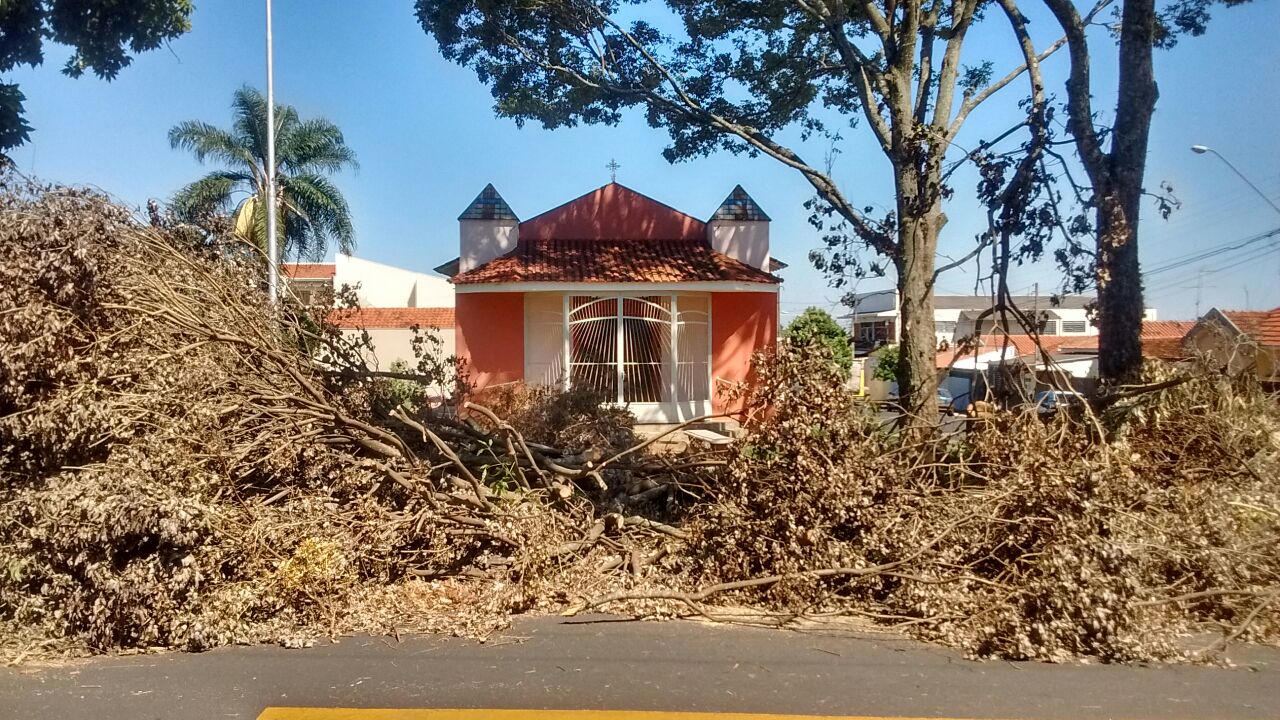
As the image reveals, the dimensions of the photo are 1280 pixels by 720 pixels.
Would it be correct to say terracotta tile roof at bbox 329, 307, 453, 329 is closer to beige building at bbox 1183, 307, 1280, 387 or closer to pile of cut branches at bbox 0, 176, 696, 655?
pile of cut branches at bbox 0, 176, 696, 655

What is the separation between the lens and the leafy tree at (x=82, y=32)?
33.2 ft

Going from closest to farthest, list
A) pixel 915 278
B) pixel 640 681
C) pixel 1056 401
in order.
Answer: pixel 640 681 → pixel 1056 401 → pixel 915 278

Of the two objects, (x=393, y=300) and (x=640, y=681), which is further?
(x=393, y=300)

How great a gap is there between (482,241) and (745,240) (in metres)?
4.63

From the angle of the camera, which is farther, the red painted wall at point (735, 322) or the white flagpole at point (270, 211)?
the red painted wall at point (735, 322)

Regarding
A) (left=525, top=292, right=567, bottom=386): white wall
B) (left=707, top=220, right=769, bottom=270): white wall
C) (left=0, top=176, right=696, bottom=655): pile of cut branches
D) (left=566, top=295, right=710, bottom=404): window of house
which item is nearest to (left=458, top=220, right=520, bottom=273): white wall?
(left=525, top=292, right=567, bottom=386): white wall

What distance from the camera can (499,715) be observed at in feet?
13.2

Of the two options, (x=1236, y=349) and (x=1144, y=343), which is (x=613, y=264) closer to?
(x=1144, y=343)

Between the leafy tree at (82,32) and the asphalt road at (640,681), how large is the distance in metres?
7.98

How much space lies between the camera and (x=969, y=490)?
6332 millimetres

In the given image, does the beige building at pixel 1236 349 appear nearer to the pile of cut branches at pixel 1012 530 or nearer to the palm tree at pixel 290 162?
the pile of cut branches at pixel 1012 530

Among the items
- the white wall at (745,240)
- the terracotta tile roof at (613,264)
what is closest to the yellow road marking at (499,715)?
the terracotta tile roof at (613,264)

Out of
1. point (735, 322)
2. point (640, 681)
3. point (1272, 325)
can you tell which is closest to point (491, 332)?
point (735, 322)

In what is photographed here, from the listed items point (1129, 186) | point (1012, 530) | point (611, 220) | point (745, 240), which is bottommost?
point (1012, 530)
